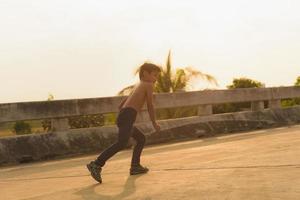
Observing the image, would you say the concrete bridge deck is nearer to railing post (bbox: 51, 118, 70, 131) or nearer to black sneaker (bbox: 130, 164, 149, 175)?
black sneaker (bbox: 130, 164, 149, 175)

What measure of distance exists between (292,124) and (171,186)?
29.6 feet

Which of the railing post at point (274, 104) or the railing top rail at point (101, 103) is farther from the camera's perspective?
the railing post at point (274, 104)

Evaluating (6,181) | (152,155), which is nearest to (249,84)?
(152,155)

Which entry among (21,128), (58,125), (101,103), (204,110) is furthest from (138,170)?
(21,128)

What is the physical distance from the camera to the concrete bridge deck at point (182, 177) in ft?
15.3

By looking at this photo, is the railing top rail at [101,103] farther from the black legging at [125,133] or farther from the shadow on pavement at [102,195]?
the shadow on pavement at [102,195]

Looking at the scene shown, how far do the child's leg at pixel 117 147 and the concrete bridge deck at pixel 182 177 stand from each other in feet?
0.72

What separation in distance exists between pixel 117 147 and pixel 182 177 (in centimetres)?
106

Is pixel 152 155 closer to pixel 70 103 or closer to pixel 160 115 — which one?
pixel 70 103

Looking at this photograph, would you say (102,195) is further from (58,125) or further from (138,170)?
(58,125)

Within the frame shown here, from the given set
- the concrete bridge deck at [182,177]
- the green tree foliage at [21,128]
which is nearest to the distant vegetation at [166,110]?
the green tree foliage at [21,128]

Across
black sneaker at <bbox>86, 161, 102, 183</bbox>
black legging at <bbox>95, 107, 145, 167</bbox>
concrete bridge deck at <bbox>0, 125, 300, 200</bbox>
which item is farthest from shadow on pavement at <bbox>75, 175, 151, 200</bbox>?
black legging at <bbox>95, 107, 145, 167</bbox>

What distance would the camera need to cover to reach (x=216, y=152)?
7.91m

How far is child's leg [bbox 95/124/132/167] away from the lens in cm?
627
